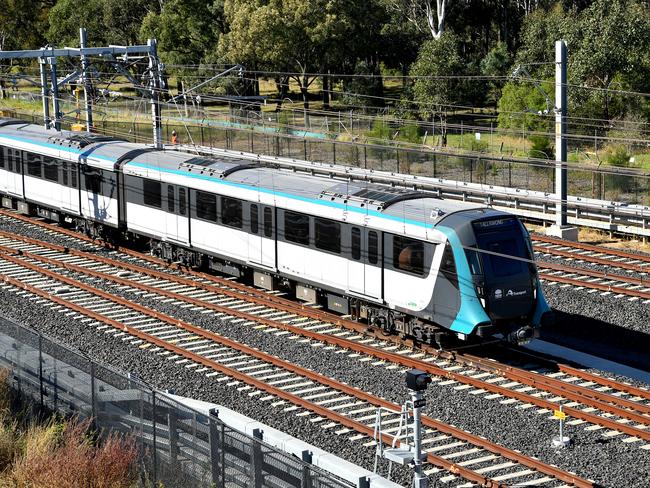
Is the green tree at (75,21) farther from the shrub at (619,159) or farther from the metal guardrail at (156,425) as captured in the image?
the metal guardrail at (156,425)

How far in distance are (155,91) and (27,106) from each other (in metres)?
45.4

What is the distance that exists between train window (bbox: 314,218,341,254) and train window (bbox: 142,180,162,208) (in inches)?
266

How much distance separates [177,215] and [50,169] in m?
7.84

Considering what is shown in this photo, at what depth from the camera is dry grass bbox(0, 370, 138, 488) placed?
11.9 meters

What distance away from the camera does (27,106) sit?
2987 inches

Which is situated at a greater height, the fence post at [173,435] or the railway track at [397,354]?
the fence post at [173,435]

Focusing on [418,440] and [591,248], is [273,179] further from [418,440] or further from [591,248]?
[418,440]

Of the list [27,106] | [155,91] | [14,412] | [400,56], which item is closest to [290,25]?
[400,56]

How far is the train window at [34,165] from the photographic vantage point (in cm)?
3306

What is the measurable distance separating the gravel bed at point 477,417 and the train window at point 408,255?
1.92 meters

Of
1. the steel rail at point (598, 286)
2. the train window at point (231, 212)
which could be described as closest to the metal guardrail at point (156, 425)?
the train window at point (231, 212)

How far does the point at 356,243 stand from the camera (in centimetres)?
2073

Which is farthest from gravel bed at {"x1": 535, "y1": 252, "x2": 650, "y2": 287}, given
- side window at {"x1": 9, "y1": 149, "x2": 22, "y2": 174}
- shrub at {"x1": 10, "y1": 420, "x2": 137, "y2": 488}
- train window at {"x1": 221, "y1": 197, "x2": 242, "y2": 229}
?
side window at {"x1": 9, "y1": 149, "x2": 22, "y2": 174}

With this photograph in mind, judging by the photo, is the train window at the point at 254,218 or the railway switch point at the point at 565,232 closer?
the train window at the point at 254,218
